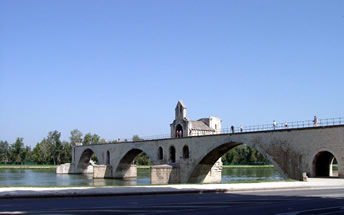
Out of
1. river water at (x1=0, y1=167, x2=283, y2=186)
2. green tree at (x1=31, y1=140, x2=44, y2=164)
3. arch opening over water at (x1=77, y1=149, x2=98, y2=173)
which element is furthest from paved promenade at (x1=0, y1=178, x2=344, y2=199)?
green tree at (x1=31, y1=140, x2=44, y2=164)

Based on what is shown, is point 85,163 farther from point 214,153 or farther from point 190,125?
point 214,153

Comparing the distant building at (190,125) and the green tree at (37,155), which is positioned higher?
the distant building at (190,125)

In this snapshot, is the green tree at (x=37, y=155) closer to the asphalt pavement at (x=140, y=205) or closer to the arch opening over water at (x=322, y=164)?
the arch opening over water at (x=322, y=164)

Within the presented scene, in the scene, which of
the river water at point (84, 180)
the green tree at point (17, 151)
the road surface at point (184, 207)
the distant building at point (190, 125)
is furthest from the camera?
the green tree at point (17, 151)

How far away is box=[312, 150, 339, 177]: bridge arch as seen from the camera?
107 ft

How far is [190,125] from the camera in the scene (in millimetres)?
56219

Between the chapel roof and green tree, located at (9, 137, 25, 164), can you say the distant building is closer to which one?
the chapel roof

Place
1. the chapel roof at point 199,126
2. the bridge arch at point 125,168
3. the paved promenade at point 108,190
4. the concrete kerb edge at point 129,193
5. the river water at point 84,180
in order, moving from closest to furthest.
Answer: the concrete kerb edge at point 129,193 < the paved promenade at point 108,190 < the river water at point 84,180 < the chapel roof at point 199,126 < the bridge arch at point 125,168

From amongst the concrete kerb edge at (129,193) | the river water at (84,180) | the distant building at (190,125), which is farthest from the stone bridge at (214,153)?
the concrete kerb edge at (129,193)

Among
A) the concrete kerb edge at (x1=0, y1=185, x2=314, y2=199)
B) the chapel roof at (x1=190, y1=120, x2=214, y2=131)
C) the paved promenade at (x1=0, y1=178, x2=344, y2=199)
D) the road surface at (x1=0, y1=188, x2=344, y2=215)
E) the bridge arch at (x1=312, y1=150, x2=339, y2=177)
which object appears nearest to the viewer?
the road surface at (x1=0, y1=188, x2=344, y2=215)

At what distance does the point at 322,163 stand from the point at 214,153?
17.9 m

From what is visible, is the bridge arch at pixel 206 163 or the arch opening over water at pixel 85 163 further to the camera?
the arch opening over water at pixel 85 163

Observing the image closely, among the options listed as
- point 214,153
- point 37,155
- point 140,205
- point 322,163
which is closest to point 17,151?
point 37,155

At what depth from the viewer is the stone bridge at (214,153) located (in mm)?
32531
